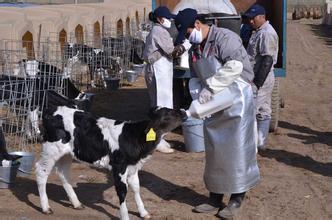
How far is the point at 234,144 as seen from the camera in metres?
5.78

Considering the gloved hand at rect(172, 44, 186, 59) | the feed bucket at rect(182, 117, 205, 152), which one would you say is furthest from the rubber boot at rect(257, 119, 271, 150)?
the gloved hand at rect(172, 44, 186, 59)

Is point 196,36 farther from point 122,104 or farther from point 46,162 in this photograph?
point 122,104

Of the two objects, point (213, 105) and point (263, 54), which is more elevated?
point (263, 54)

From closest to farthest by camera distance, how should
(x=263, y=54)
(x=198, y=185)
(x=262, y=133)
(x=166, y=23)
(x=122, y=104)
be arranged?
1. (x=198, y=185)
2. (x=263, y=54)
3. (x=166, y=23)
4. (x=262, y=133)
5. (x=122, y=104)

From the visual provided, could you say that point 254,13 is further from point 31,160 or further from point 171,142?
point 31,160

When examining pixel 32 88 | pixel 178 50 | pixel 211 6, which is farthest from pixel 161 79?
pixel 32 88

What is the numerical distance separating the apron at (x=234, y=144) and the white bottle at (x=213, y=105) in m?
0.07

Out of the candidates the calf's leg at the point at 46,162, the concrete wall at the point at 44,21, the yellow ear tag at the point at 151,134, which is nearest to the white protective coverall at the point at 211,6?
the concrete wall at the point at 44,21

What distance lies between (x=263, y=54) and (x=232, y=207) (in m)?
2.77

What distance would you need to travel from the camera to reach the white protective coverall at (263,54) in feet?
26.7

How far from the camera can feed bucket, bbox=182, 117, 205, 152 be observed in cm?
843

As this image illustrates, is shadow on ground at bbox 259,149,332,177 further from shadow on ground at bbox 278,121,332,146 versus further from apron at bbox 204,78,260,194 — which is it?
apron at bbox 204,78,260,194

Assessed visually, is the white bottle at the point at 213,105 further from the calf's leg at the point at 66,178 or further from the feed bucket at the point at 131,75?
the feed bucket at the point at 131,75

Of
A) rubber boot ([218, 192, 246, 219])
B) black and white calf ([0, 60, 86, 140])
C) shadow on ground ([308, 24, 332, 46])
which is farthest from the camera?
shadow on ground ([308, 24, 332, 46])
